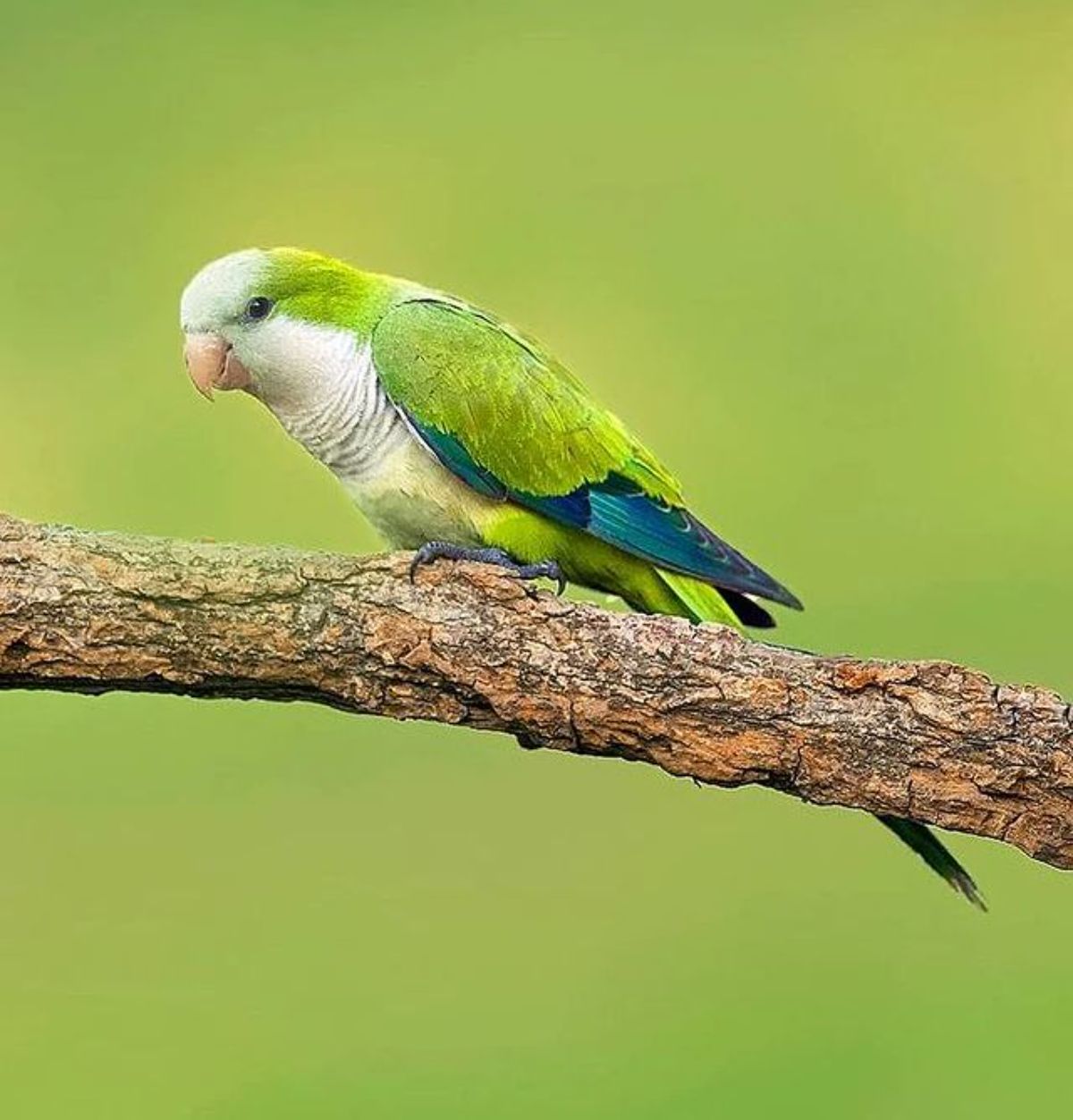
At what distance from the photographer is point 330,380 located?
1.41m

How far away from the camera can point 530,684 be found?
4.06ft

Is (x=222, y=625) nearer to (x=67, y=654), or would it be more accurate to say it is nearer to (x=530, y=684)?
(x=67, y=654)

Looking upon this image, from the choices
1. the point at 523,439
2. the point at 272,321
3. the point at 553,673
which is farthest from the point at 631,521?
the point at 272,321

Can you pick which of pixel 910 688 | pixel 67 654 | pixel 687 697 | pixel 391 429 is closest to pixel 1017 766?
pixel 910 688

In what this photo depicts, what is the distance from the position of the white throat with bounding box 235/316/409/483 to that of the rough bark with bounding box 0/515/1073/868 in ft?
0.66

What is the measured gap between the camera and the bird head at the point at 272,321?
1.39m

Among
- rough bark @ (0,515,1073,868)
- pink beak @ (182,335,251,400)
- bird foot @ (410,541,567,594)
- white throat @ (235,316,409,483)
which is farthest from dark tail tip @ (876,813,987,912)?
pink beak @ (182,335,251,400)

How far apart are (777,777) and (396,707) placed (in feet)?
1.02

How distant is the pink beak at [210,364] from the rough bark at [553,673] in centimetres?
22

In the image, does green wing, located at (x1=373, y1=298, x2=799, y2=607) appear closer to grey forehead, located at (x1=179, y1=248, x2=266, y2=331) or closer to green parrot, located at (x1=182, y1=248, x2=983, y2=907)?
green parrot, located at (x1=182, y1=248, x2=983, y2=907)

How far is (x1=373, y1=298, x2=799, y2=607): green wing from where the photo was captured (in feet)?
4.58

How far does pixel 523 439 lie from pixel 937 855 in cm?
52

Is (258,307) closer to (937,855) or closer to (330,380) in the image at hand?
(330,380)

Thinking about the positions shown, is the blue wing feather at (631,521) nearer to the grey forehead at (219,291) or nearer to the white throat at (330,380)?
the white throat at (330,380)
